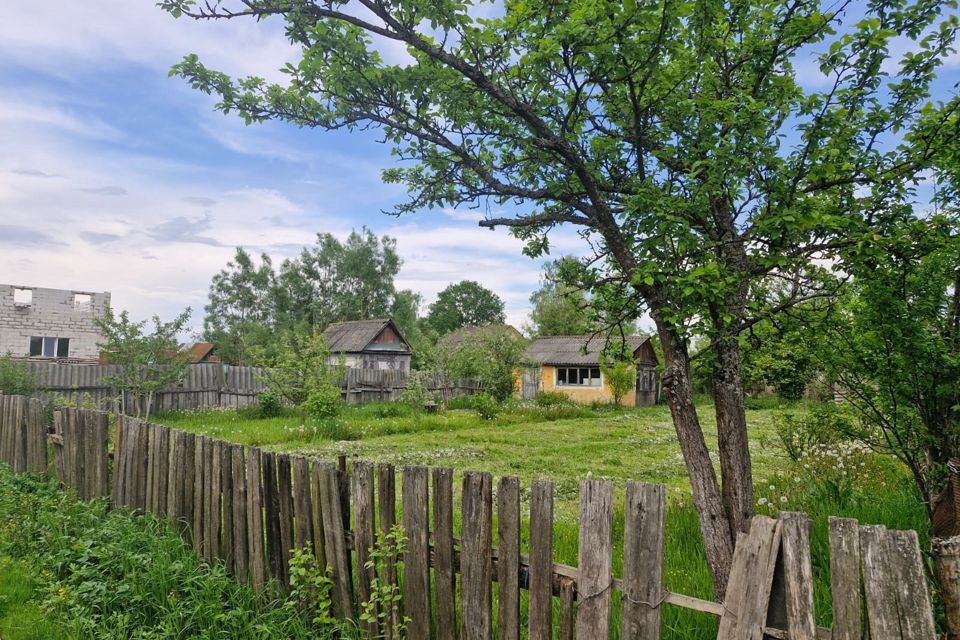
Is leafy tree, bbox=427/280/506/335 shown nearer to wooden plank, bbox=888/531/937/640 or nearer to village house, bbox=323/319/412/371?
village house, bbox=323/319/412/371

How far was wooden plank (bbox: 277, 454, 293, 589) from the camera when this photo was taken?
4.09m

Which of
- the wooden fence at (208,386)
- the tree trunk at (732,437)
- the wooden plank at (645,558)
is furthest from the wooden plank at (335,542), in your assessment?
the wooden fence at (208,386)

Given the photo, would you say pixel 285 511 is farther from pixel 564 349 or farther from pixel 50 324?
pixel 50 324

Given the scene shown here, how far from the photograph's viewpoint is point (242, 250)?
4803 cm

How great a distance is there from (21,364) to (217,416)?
5.26 meters

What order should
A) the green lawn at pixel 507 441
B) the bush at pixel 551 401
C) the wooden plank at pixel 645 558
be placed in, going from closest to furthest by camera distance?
the wooden plank at pixel 645 558 → the green lawn at pixel 507 441 → the bush at pixel 551 401

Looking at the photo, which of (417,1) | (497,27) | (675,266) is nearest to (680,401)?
(675,266)

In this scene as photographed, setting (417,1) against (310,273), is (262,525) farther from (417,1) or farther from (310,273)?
(310,273)

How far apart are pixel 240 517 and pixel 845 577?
395cm

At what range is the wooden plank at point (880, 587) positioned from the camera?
75.2 inches

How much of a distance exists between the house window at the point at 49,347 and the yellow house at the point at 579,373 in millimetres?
24480

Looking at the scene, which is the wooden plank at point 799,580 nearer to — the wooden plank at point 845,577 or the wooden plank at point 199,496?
the wooden plank at point 845,577

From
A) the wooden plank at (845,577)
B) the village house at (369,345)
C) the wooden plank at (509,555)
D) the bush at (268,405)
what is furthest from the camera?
the village house at (369,345)

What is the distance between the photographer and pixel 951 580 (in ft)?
6.75
